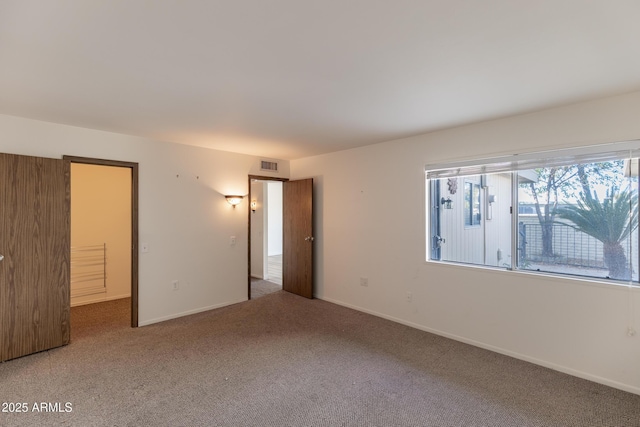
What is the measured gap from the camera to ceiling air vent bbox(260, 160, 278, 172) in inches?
200

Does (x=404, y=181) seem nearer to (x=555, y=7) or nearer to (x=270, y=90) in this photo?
(x=270, y=90)

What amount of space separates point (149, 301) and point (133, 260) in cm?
58

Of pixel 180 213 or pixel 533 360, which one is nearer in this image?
pixel 533 360

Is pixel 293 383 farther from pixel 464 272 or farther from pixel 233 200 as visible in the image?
pixel 233 200

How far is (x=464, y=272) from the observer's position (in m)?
3.35

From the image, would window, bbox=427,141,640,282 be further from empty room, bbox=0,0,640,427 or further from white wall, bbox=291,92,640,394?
white wall, bbox=291,92,640,394

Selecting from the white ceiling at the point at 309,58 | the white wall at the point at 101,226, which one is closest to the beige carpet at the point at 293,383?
the white wall at the point at 101,226

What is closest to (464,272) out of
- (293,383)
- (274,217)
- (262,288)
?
(293,383)

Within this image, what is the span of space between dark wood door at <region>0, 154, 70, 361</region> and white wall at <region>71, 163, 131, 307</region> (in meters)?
1.80

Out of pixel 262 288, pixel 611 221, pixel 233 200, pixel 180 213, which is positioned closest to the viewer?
pixel 611 221

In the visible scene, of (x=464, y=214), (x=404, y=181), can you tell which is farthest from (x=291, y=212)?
(x=464, y=214)

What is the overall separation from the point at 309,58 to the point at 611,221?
2940 millimetres

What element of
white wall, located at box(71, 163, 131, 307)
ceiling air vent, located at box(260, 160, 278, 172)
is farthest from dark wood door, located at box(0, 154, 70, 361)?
ceiling air vent, located at box(260, 160, 278, 172)

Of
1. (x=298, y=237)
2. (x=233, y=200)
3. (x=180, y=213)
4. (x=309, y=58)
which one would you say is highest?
(x=309, y=58)
